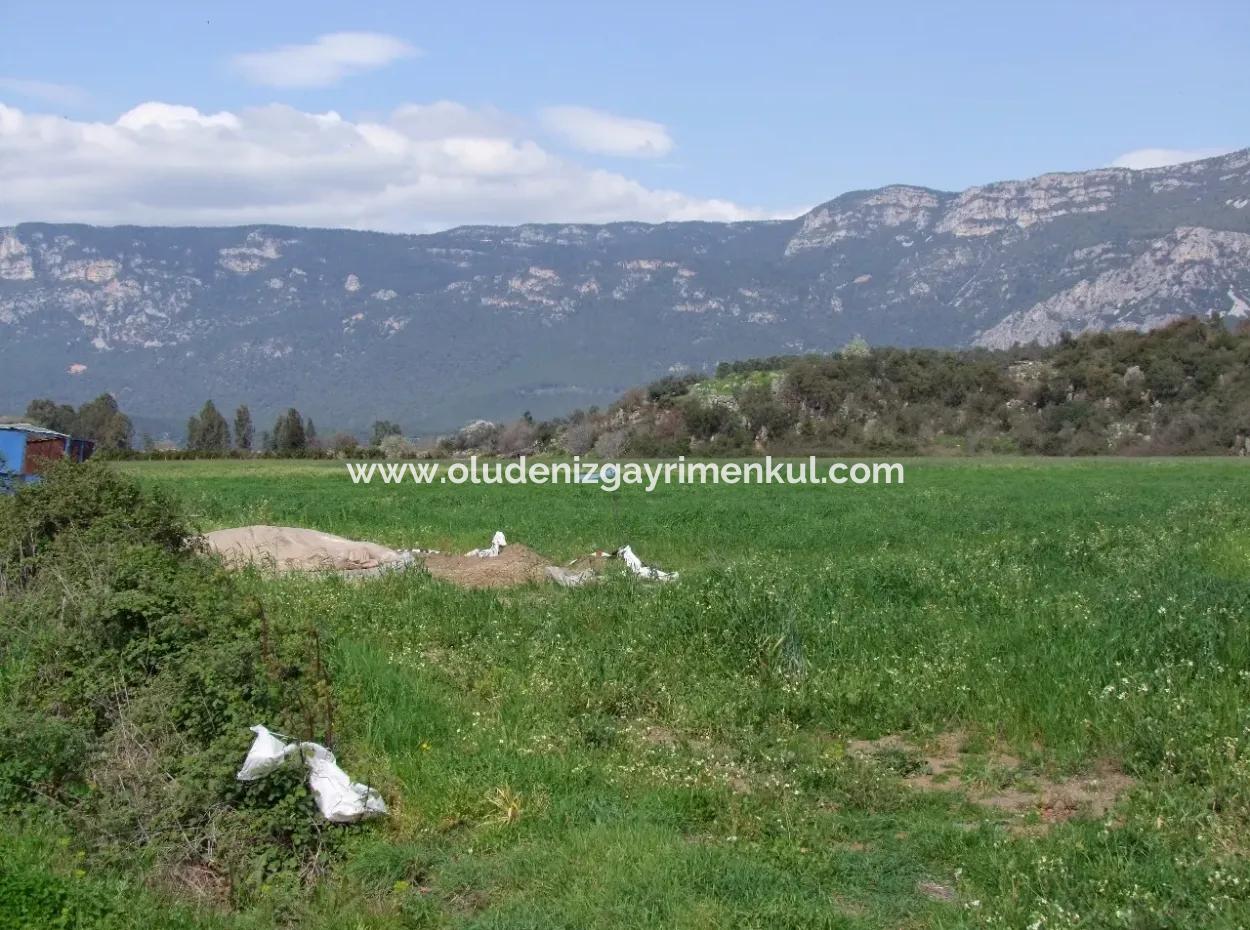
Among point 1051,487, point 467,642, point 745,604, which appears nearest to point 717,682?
point 745,604

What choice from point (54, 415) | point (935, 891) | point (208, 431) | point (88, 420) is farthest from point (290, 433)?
point (935, 891)

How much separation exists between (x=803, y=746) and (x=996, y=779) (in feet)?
4.37

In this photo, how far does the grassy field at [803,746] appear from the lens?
5805 millimetres

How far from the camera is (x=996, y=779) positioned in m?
7.64

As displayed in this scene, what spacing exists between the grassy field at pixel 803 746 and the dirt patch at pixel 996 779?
28mm

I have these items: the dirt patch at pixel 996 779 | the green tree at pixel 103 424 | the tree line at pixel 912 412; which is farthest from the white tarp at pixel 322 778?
the green tree at pixel 103 424

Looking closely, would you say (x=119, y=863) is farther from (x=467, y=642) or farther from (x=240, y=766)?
(x=467, y=642)

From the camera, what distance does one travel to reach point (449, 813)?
6.97m

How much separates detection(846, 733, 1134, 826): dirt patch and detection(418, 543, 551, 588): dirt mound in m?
7.62

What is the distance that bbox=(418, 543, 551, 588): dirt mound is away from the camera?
15.6 metres

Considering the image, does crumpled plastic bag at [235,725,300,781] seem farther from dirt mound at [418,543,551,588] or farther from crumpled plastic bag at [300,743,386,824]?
dirt mound at [418,543,551,588]

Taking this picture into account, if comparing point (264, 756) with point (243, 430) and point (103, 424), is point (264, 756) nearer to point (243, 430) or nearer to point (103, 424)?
point (103, 424)

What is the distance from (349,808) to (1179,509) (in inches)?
871

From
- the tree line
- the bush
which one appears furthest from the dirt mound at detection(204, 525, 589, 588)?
the tree line
